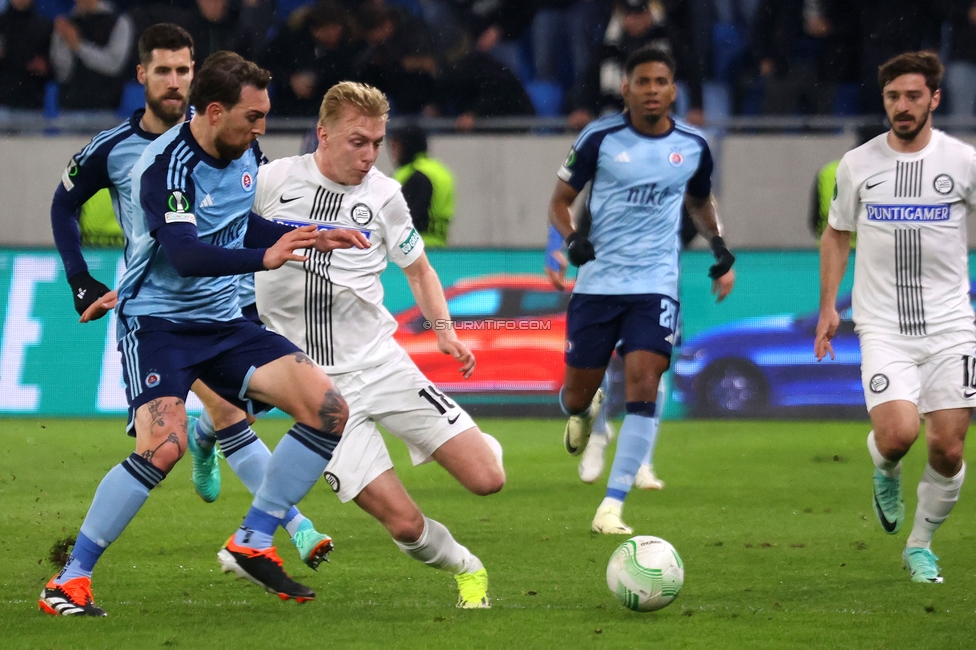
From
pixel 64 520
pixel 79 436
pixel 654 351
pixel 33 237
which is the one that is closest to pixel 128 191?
pixel 64 520

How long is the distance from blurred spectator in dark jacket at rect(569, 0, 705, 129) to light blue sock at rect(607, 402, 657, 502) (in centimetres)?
612

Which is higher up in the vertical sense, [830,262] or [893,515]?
[830,262]

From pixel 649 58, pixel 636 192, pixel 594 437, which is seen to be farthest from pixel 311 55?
pixel 649 58

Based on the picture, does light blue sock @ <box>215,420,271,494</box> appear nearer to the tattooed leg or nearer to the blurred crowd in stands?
the tattooed leg

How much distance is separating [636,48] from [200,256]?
338 inches

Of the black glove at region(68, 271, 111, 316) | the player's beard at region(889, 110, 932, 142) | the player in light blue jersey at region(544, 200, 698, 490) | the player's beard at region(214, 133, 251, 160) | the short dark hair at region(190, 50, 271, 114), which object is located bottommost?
the player in light blue jersey at region(544, 200, 698, 490)

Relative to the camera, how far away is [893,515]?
6.21 meters

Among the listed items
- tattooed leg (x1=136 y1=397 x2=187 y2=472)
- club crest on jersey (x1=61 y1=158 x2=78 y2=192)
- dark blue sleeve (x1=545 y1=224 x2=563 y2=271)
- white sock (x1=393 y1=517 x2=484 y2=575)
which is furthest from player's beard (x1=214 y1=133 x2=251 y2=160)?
dark blue sleeve (x1=545 y1=224 x2=563 y2=271)

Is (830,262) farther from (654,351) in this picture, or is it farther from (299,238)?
(299,238)

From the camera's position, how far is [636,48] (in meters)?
12.8

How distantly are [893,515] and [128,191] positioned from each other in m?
3.52

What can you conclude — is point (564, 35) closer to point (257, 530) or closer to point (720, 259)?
point (720, 259)

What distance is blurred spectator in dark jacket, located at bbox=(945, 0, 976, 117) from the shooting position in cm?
1353

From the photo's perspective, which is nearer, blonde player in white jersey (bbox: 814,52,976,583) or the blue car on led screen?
blonde player in white jersey (bbox: 814,52,976,583)
